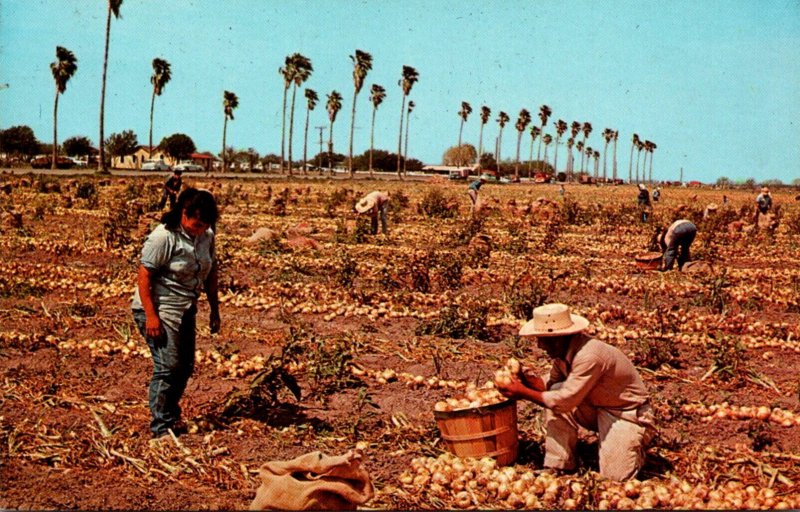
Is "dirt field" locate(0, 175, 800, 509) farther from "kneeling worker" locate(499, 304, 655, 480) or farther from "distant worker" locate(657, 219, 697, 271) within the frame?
"distant worker" locate(657, 219, 697, 271)

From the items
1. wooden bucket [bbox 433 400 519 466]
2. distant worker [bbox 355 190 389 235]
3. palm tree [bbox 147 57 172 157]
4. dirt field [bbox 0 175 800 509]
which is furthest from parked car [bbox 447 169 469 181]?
wooden bucket [bbox 433 400 519 466]

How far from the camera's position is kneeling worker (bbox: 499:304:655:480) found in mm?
3737

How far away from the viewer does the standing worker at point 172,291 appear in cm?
417

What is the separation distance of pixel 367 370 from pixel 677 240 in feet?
21.0

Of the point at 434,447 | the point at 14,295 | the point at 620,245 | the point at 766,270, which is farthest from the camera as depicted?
the point at 620,245

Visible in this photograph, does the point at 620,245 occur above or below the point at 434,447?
above

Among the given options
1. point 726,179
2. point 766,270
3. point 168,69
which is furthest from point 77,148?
point 726,179

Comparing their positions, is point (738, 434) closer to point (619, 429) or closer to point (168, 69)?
point (619, 429)

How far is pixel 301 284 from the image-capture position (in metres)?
8.68

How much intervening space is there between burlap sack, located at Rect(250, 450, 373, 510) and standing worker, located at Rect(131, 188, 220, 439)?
53.0 inches

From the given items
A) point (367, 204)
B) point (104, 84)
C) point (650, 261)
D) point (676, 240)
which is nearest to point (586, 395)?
point (676, 240)

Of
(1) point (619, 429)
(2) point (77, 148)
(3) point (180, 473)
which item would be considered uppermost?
(2) point (77, 148)

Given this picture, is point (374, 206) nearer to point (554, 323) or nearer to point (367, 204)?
point (367, 204)

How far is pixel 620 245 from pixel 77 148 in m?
80.3
